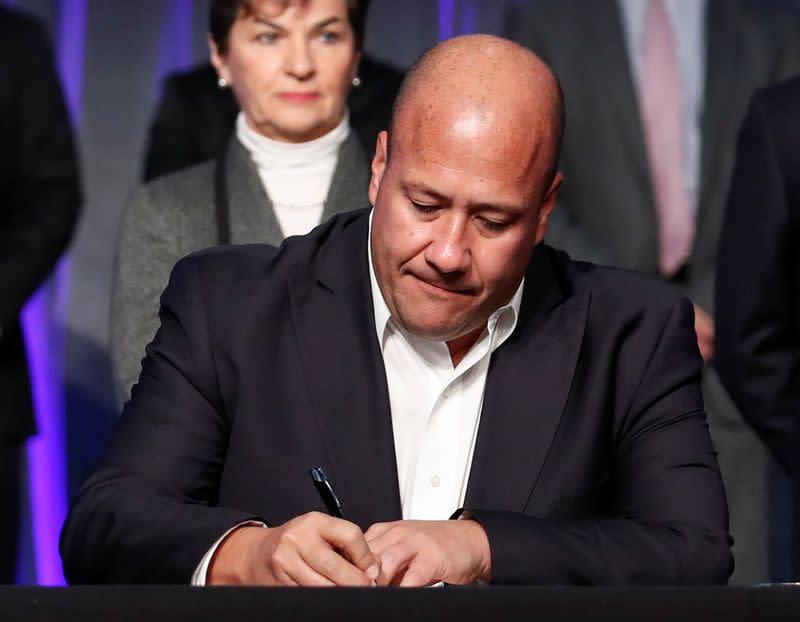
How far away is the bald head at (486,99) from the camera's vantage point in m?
2.12

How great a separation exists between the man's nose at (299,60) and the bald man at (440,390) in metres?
0.80

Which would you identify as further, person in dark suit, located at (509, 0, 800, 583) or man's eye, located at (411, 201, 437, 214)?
person in dark suit, located at (509, 0, 800, 583)

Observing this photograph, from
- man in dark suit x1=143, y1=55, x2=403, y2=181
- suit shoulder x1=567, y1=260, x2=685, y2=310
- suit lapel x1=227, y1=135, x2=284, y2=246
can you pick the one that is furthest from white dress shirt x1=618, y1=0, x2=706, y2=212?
suit shoulder x1=567, y1=260, x2=685, y2=310

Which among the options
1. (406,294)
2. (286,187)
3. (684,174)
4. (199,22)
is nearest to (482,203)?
(406,294)

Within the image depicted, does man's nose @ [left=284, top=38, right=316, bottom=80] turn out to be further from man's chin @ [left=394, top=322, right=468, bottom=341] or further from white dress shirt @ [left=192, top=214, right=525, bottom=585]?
man's chin @ [left=394, top=322, right=468, bottom=341]

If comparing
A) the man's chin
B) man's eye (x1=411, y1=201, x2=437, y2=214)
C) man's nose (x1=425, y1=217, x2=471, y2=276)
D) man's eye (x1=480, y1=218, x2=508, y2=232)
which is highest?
man's eye (x1=411, y1=201, x2=437, y2=214)

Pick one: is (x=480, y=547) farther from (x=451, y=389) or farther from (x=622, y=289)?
(x=622, y=289)

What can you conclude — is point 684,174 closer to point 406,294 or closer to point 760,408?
point 760,408

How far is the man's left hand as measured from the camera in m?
1.88

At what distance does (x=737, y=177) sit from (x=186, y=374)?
1.27m

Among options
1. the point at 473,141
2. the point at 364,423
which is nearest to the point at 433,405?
the point at 364,423

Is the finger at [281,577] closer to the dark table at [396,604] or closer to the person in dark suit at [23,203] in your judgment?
the dark table at [396,604]

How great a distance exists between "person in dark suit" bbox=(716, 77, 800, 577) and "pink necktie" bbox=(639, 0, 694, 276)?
0.53 meters

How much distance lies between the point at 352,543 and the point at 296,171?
4.56 feet
